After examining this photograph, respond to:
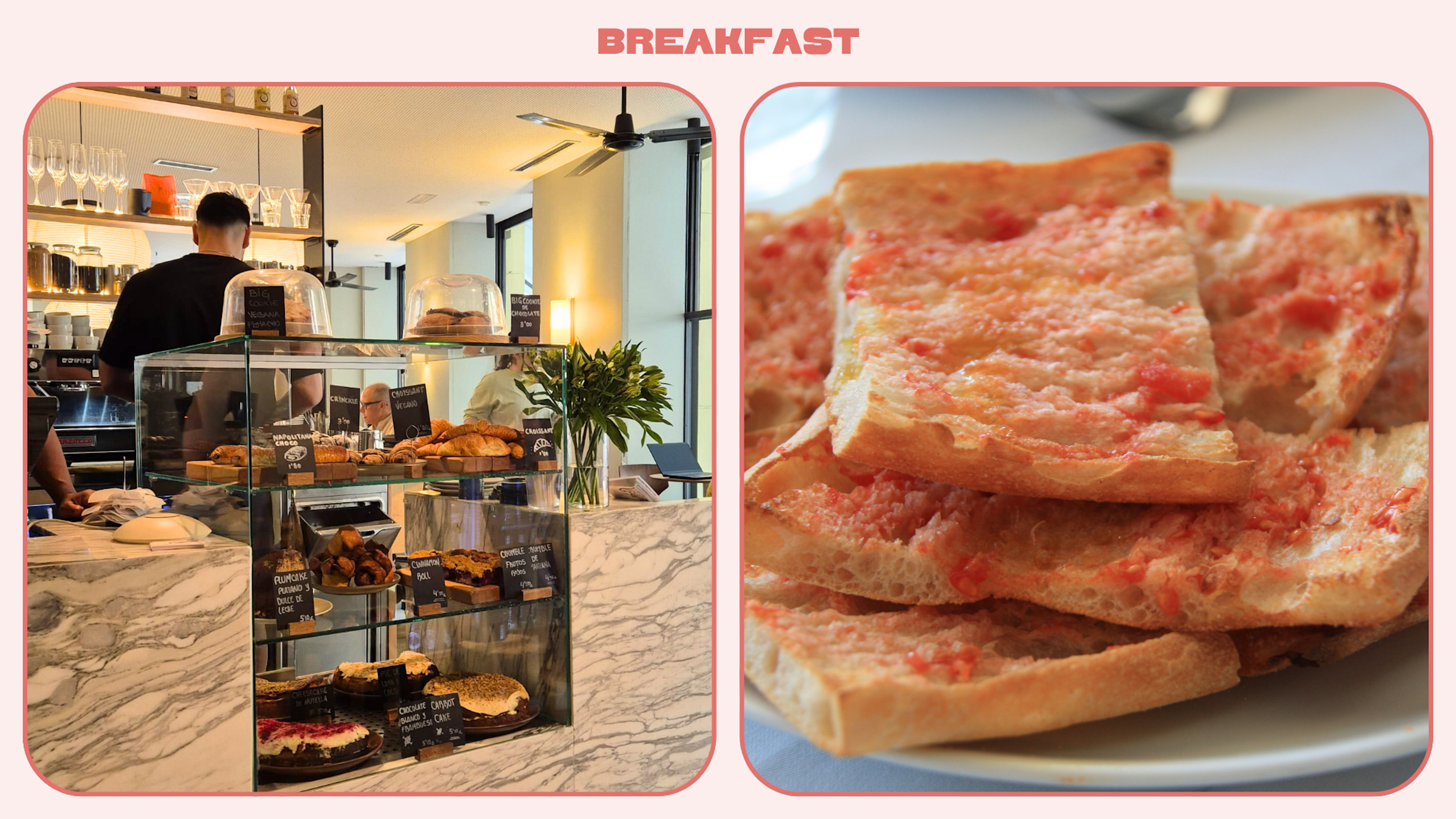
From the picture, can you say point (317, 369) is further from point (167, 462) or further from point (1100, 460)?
point (1100, 460)

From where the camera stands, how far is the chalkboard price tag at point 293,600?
188 cm

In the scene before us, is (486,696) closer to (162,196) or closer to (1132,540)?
(1132,540)

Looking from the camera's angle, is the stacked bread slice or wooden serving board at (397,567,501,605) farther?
wooden serving board at (397,567,501,605)

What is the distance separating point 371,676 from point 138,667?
638mm

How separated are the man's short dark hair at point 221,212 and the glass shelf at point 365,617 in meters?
1.24

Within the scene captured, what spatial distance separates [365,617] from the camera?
208cm

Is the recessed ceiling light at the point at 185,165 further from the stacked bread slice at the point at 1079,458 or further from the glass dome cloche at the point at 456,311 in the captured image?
the stacked bread slice at the point at 1079,458

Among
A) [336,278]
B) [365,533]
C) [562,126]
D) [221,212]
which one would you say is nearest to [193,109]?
[221,212]

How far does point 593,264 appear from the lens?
6527 mm

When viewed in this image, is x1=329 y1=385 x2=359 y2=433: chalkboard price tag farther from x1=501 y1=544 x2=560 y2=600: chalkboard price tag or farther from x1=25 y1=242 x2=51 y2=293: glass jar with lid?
x1=25 y1=242 x2=51 y2=293: glass jar with lid

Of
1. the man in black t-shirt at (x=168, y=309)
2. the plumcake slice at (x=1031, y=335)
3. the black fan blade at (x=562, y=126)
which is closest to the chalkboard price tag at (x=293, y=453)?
the man in black t-shirt at (x=168, y=309)

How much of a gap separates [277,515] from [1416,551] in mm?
1929

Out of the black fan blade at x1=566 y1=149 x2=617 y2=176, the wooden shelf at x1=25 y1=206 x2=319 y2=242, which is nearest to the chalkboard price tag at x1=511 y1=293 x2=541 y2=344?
the wooden shelf at x1=25 y1=206 x2=319 y2=242

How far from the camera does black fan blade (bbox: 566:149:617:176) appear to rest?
4266 millimetres
